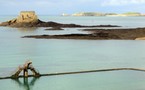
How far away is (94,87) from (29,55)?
12011mm

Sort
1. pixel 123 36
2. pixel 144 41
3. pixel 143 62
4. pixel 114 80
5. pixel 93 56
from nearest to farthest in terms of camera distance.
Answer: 1. pixel 114 80
2. pixel 143 62
3. pixel 93 56
4. pixel 144 41
5. pixel 123 36

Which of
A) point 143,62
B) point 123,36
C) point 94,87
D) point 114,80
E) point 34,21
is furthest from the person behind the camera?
point 34,21

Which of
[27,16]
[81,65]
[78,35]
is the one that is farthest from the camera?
[27,16]

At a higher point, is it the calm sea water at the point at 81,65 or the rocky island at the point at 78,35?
the calm sea water at the point at 81,65

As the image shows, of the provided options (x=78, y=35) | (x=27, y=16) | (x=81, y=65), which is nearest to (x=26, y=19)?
(x=27, y=16)

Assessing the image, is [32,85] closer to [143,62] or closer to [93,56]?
[143,62]

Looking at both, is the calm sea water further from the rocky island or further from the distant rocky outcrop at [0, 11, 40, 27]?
the distant rocky outcrop at [0, 11, 40, 27]

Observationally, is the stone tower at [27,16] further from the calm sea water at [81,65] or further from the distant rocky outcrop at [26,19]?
the calm sea water at [81,65]

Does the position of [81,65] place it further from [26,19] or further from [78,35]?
[26,19]

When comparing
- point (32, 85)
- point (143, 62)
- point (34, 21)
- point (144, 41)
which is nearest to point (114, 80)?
point (32, 85)

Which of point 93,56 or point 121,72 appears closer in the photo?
point 121,72

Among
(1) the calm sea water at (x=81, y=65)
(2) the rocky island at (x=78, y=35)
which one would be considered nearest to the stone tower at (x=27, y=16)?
(2) the rocky island at (x=78, y=35)

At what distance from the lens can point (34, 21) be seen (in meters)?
68.6

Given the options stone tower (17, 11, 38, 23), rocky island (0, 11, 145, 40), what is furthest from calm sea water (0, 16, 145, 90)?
stone tower (17, 11, 38, 23)
